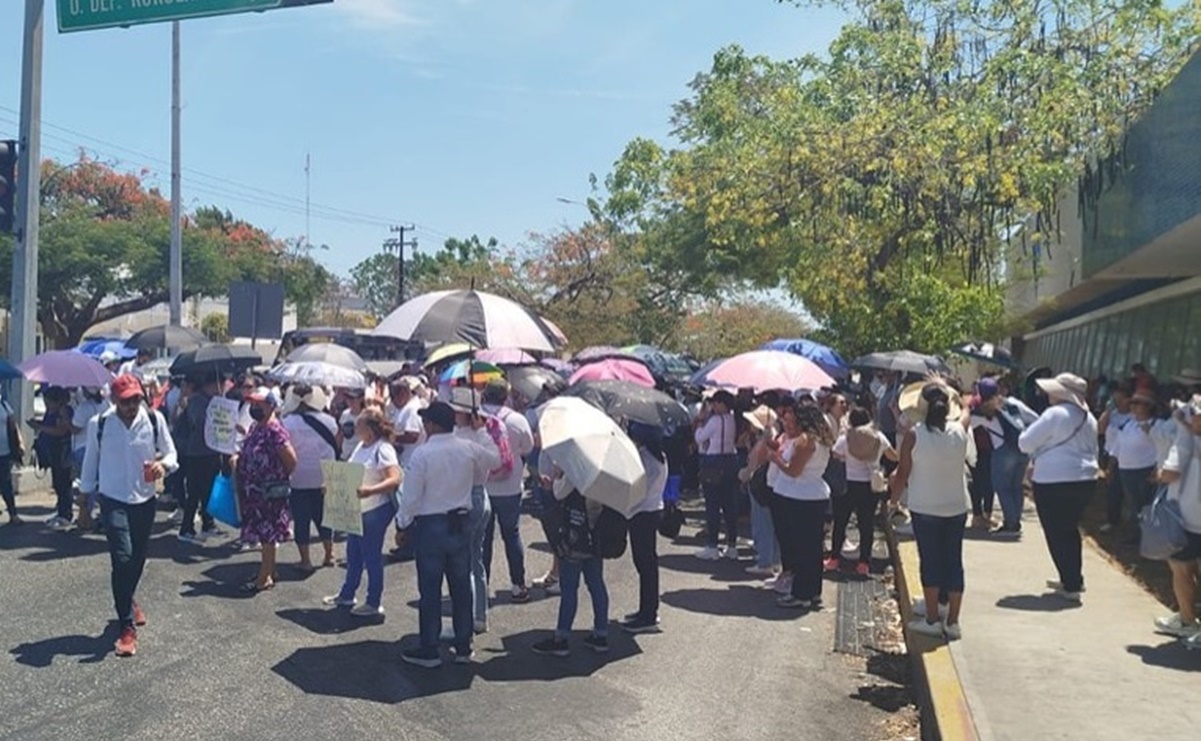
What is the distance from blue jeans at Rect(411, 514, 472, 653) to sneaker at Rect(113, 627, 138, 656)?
6.23 feet

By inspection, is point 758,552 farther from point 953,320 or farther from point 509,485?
point 953,320

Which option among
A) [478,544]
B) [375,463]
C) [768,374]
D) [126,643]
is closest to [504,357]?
[768,374]

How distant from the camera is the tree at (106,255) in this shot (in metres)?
36.0

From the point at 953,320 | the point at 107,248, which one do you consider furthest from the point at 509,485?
the point at 107,248

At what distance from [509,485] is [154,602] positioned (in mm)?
2915

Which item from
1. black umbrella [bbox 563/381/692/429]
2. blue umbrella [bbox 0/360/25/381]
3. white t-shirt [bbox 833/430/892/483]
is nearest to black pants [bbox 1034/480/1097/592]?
white t-shirt [bbox 833/430/892/483]

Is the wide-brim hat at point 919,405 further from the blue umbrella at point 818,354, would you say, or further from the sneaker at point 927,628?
the blue umbrella at point 818,354

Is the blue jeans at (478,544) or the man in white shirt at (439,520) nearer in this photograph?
the man in white shirt at (439,520)

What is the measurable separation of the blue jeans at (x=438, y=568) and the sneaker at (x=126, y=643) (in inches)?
74.8

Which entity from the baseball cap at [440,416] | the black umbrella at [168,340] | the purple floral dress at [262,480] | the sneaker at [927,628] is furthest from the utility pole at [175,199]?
the sneaker at [927,628]

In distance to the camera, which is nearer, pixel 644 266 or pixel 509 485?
pixel 509 485

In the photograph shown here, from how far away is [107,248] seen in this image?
36.7 metres

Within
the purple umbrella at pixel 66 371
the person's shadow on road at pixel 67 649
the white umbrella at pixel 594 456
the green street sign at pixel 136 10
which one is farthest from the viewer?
the purple umbrella at pixel 66 371

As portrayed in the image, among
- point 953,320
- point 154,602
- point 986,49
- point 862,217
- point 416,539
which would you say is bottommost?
point 154,602
